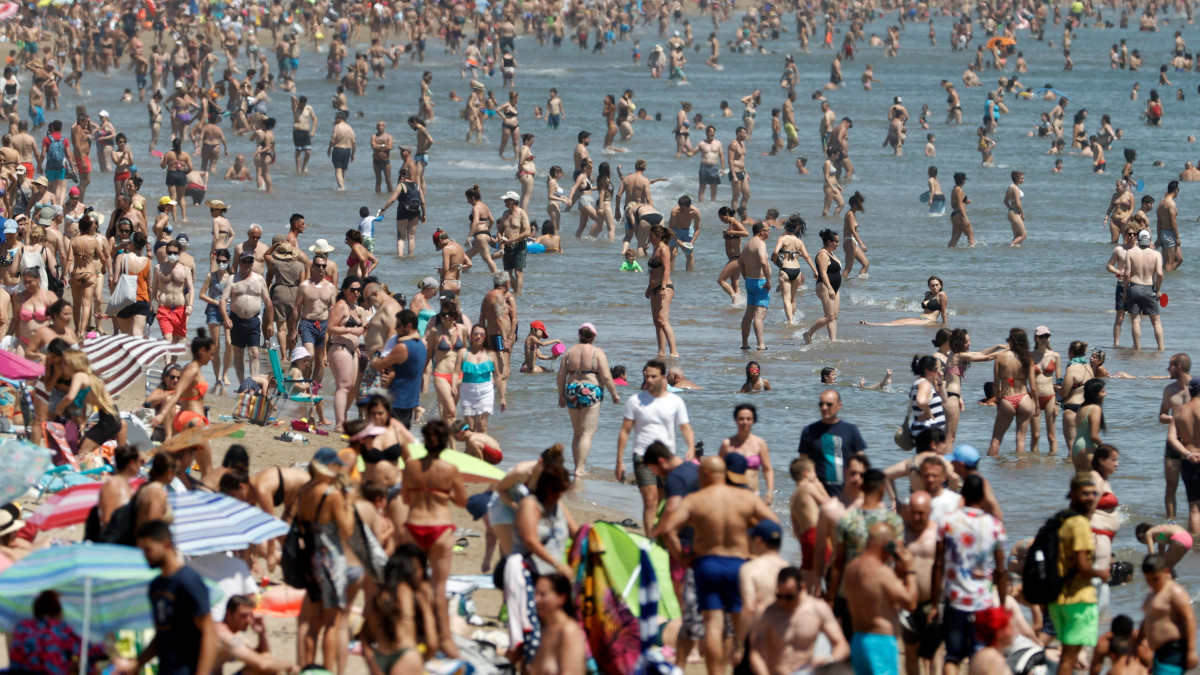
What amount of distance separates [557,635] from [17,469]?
3.10 metres

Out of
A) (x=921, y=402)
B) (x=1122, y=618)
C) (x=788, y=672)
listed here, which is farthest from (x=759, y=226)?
(x=788, y=672)

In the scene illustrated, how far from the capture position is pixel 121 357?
10734 mm

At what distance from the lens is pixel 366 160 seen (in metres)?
32.4

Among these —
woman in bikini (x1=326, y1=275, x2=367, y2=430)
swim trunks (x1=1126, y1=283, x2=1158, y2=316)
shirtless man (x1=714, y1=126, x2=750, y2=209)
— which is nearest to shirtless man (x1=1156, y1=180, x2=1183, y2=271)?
swim trunks (x1=1126, y1=283, x2=1158, y2=316)

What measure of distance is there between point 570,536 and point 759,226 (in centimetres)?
948

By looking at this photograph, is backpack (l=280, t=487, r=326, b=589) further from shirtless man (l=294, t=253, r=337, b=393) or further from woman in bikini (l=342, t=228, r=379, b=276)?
woman in bikini (l=342, t=228, r=379, b=276)

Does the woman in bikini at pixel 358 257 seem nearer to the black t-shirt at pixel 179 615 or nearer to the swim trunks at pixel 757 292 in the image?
the swim trunks at pixel 757 292

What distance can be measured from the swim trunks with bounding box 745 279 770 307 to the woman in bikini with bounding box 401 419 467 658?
8836 millimetres

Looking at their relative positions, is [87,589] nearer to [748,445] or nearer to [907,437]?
[748,445]

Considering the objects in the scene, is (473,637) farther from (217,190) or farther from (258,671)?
(217,190)

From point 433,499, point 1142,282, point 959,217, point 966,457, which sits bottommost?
point 959,217

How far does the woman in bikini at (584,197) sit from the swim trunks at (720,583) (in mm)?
16445

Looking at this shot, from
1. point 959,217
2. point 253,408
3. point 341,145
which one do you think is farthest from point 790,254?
point 341,145

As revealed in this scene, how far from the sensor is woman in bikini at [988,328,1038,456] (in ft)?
39.7
